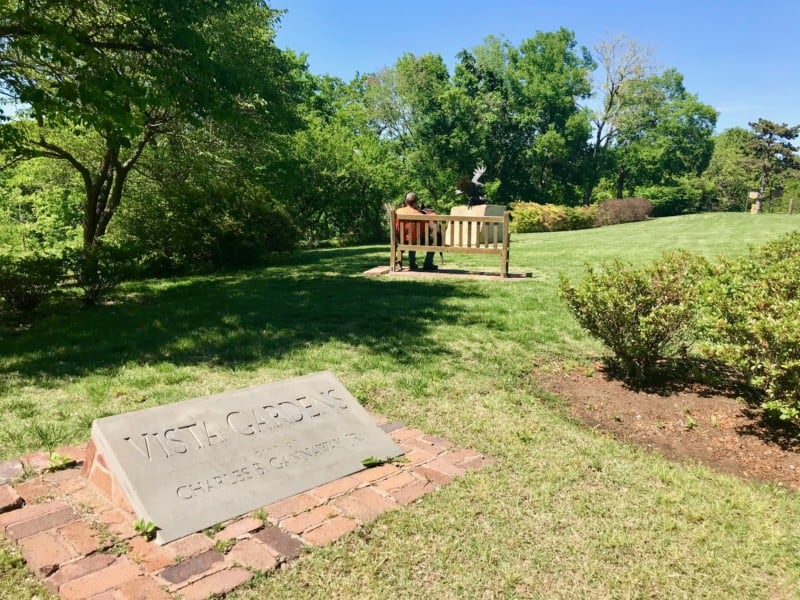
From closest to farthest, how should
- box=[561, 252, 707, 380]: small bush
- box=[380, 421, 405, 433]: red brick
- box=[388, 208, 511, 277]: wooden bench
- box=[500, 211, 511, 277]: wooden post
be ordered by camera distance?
box=[380, 421, 405, 433]: red brick → box=[561, 252, 707, 380]: small bush → box=[500, 211, 511, 277]: wooden post → box=[388, 208, 511, 277]: wooden bench

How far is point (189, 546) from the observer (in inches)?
96.6

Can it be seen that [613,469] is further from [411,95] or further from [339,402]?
[411,95]

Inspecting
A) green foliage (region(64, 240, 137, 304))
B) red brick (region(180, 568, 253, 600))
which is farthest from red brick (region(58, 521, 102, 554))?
green foliage (region(64, 240, 137, 304))

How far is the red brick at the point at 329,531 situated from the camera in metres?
2.52

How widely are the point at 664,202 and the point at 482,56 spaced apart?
17319 millimetres

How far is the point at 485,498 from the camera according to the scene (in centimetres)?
292

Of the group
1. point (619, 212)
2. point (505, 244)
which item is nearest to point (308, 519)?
point (505, 244)

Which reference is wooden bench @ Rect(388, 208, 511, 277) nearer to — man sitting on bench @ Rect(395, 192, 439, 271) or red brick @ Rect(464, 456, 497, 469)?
man sitting on bench @ Rect(395, 192, 439, 271)

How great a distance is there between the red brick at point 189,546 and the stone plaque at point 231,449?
40 millimetres

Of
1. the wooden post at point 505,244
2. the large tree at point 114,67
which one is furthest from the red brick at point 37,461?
the wooden post at point 505,244

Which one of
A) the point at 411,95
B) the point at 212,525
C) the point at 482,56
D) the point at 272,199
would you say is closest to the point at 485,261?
the point at 272,199

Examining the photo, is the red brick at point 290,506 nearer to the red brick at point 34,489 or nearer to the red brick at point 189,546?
the red brick at point 189,546

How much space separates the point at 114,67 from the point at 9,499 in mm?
6820

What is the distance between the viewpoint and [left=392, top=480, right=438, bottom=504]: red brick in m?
2.92
